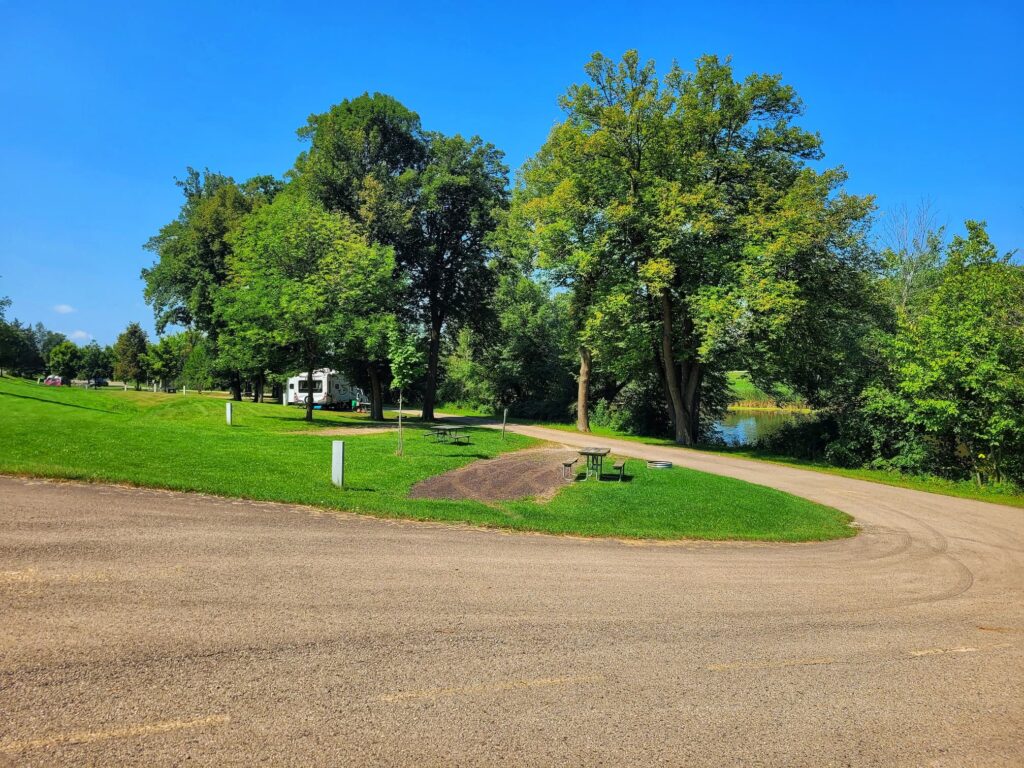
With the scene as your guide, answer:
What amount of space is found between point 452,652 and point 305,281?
29.0 metres

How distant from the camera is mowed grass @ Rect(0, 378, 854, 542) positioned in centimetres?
1088

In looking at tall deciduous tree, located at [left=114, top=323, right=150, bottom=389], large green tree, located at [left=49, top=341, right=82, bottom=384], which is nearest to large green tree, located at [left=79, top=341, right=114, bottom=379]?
large green tree, located at [left=49, top=341, right=82, bottom=384]

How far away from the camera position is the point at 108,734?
340 centimetres

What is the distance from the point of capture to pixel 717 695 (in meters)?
4.56

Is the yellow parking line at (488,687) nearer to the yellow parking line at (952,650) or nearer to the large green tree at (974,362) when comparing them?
the yellow parking line at (952,650)

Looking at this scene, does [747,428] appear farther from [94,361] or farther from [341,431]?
[94,361]

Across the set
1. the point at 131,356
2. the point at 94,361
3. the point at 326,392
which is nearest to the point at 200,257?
the point at 326,392

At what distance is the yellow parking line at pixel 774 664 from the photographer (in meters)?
5.09

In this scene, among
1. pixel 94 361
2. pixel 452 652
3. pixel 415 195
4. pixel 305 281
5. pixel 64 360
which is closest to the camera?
pixel 452 652

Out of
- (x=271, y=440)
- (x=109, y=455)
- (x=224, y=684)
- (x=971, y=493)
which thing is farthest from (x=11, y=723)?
(x=971, y=493)

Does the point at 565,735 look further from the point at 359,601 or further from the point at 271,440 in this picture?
the point at 271,440

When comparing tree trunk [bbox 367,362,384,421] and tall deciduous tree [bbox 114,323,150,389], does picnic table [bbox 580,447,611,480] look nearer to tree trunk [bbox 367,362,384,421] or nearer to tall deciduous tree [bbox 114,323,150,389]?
tree trunk [bbox 367,362,384,421]

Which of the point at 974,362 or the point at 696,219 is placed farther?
the point at 696,219

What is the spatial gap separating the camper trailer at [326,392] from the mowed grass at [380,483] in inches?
982
